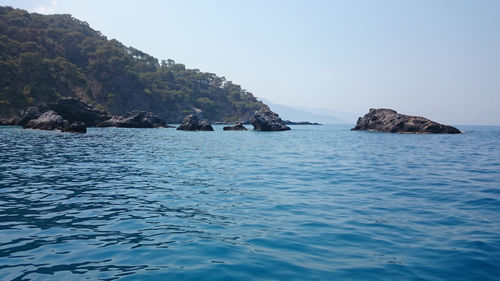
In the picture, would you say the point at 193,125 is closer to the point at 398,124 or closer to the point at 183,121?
the point at 183,121

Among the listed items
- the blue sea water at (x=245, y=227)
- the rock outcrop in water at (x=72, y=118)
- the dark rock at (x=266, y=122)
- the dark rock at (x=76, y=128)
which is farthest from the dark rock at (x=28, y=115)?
the blue sea water at (x=245, y=227)

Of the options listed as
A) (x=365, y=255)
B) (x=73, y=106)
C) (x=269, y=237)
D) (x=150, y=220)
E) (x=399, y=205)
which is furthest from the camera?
(x=73, y=106)

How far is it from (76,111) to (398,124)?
65.4m

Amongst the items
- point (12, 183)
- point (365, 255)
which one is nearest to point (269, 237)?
point (365, 255)

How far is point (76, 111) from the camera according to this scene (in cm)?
5909

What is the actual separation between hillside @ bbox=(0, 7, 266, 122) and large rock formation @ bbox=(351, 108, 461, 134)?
74404 mm

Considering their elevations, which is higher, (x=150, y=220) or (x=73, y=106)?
(x=73, y=106)

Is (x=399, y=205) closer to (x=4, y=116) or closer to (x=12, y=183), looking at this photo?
(x=12, y=183)

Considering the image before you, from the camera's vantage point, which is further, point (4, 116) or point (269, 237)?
point (4, 116)

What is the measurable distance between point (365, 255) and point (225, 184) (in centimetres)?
744

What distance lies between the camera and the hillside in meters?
74.4

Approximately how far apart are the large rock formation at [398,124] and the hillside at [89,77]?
7440 cm

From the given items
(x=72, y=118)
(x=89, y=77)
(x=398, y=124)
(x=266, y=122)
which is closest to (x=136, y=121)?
(x=72, y=118)

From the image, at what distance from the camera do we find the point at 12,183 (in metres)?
11.5
